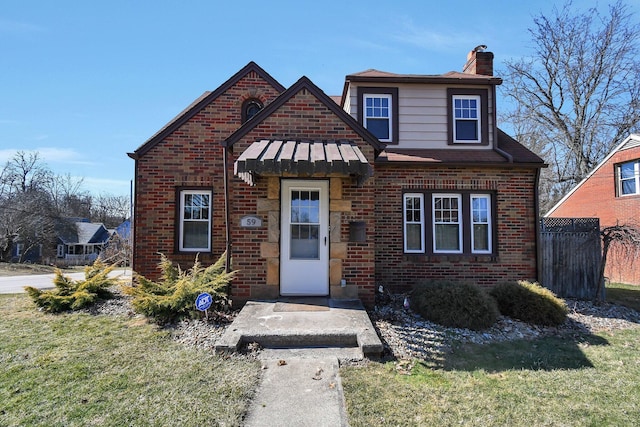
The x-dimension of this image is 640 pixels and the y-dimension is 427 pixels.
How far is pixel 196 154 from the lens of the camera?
885cm

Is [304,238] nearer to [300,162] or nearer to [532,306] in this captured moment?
[300,162]

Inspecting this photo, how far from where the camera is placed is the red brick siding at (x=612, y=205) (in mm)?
15109

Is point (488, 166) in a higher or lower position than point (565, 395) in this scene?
higher

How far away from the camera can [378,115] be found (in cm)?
966

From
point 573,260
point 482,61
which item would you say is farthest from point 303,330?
point 482,61

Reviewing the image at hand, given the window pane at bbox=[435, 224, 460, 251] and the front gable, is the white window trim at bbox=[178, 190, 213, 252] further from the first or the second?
the window pane at bbox=[435, 224, 460, 251]

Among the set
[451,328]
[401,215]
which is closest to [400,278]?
[401,215]

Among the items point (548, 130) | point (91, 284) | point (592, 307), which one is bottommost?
point (592, 307)

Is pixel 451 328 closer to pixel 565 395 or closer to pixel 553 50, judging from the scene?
pixel 565 395

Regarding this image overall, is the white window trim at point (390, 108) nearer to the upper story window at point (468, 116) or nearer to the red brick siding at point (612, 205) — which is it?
the upper story window at point (468, 116)

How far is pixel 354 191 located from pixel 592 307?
6.84 m

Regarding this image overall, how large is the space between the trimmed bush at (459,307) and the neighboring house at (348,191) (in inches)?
45.8

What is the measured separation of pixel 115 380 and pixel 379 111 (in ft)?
27.6

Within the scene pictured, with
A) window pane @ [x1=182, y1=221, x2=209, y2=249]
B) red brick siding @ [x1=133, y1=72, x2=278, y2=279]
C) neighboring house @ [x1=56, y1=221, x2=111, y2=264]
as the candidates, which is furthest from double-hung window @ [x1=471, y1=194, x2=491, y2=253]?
neighboring house @ [x1=56, y1=221, x2=111, y2=264]
